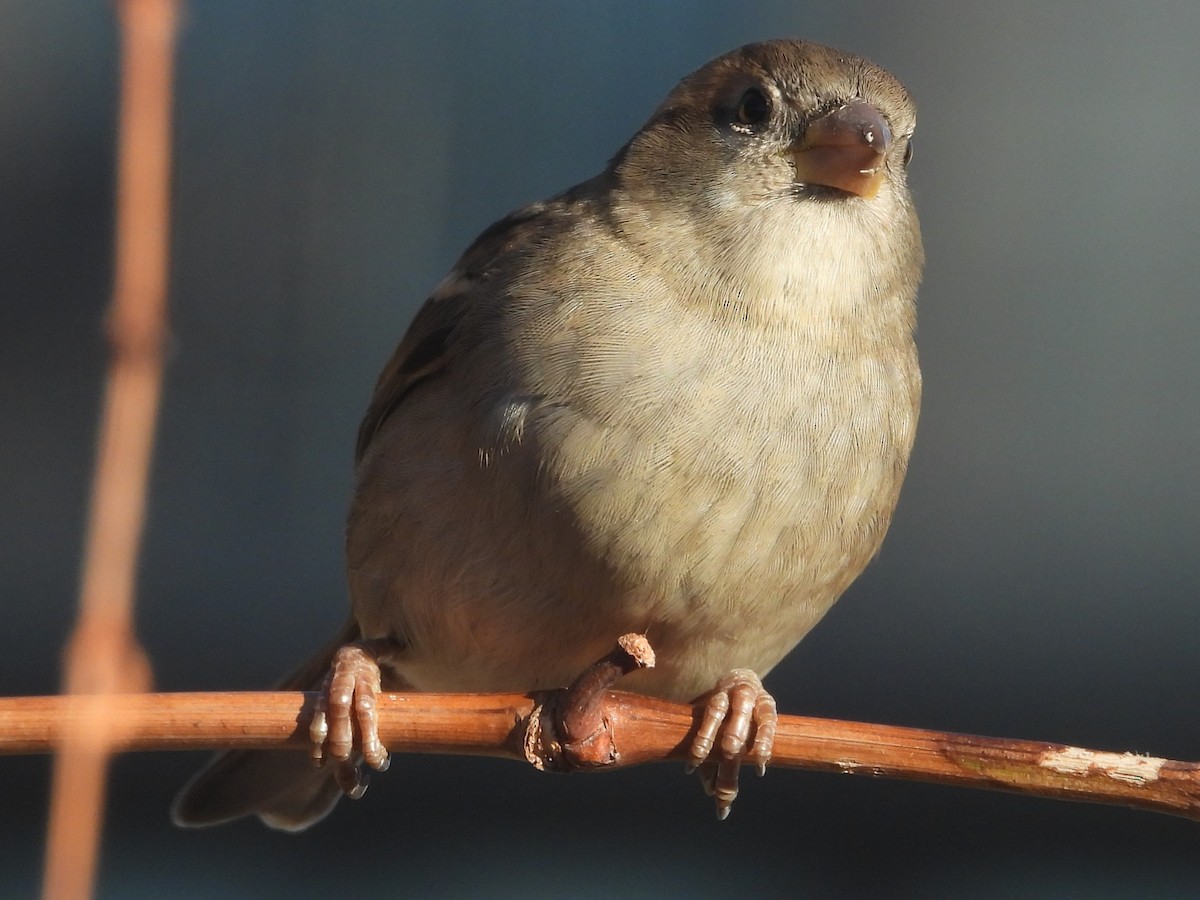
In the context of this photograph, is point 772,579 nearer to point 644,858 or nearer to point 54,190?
point 644,858

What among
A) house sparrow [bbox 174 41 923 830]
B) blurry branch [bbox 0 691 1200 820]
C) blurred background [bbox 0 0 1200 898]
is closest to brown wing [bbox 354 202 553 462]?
house sparrow [bbox 174 41 923 830]

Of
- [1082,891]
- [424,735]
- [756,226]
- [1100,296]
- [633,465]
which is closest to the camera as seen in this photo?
[424,735]

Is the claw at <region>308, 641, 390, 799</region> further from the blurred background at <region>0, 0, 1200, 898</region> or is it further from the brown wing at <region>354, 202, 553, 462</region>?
the blurred background at <region>0, 0, 1200, 898</region>

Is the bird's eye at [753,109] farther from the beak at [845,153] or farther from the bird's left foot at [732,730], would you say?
the bird's left foot at [732,730]

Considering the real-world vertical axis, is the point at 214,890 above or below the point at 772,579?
below

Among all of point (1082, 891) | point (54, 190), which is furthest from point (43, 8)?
point (1082, 891)

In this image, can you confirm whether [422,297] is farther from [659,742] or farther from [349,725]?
[659,742]
